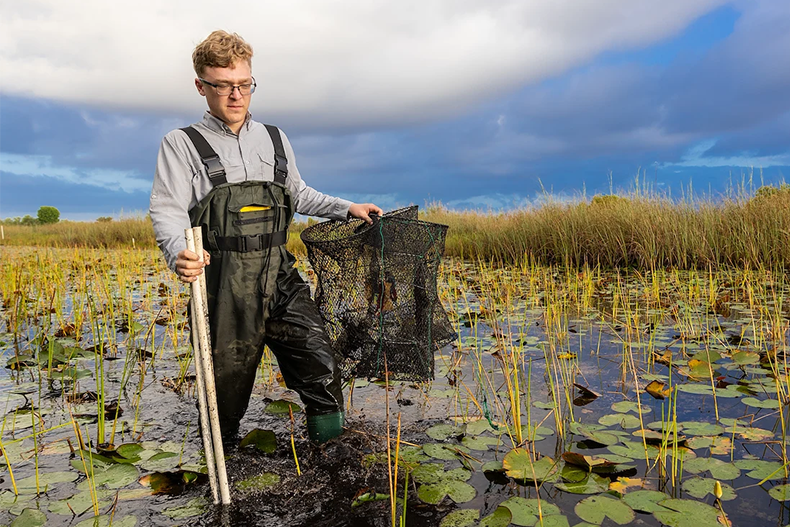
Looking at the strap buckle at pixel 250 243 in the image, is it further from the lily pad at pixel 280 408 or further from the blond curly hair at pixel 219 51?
the lily pad at pixel 280 408

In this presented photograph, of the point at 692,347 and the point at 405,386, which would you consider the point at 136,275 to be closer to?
the point at 405,386

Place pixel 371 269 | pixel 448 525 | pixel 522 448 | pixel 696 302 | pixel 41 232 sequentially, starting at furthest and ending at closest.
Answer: pixel 41 232 < pixel 696 302 < pixel 371 269 < pixel 522 448 < pixel 448 525

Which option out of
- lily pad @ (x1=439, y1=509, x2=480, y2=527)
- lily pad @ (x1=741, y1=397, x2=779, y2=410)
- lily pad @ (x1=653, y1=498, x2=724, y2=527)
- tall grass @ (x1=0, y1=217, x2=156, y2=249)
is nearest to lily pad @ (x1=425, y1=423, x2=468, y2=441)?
lily pad @ (x1=439, y1=509, x2=480, y2=527)

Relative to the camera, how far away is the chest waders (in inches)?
97.2

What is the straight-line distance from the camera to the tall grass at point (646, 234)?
801 centimetres

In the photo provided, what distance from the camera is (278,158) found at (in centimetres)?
267

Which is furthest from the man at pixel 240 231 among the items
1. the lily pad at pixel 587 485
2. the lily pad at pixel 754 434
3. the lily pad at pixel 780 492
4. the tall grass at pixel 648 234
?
the tall grass at pixel 648 234

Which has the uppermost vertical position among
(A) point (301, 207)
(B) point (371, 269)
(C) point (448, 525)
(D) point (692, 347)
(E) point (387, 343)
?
(A) point (301, 207)

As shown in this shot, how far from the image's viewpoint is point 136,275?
9.13 metres

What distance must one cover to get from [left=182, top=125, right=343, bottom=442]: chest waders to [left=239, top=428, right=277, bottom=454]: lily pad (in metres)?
0.12

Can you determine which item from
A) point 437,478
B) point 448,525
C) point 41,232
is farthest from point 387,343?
point 41,232

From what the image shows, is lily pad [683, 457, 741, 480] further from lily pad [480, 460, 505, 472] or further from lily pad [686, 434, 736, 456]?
lily pad [480, 460, 505, 472]

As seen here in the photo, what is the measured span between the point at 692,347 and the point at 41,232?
84.2 ft

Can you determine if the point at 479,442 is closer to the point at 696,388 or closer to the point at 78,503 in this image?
the point at 696,388
